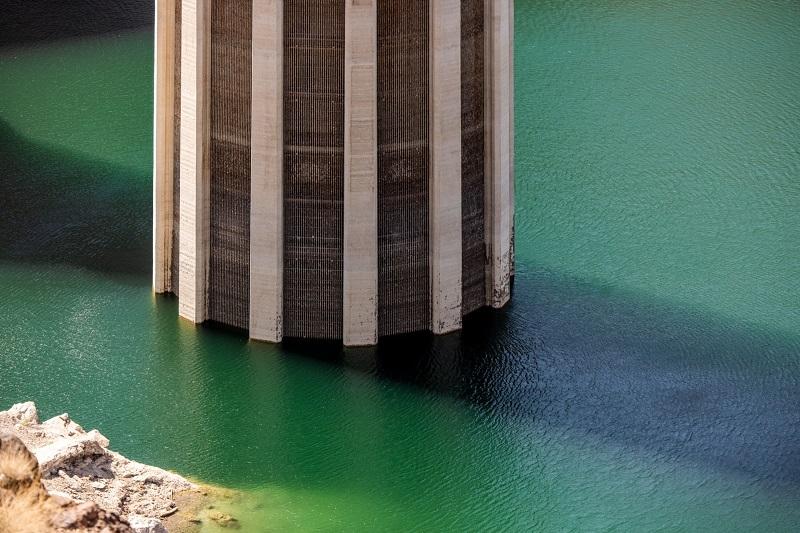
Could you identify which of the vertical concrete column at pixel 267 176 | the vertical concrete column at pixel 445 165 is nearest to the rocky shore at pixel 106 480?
the vertical concrete column at pixel 267 176

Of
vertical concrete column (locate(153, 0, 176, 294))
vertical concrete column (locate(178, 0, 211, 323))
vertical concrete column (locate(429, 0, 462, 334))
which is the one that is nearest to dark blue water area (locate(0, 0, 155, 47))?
vertical concrete column (locate(153, 0, 176, 294))

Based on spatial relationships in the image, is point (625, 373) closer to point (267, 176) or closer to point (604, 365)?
point (604, 365)

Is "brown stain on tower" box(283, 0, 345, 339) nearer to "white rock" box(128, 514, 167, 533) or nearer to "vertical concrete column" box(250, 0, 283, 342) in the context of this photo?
"vertical concrete column" box(250, 0, 283, 342)

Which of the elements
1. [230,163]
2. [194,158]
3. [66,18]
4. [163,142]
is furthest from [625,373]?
[66,18]

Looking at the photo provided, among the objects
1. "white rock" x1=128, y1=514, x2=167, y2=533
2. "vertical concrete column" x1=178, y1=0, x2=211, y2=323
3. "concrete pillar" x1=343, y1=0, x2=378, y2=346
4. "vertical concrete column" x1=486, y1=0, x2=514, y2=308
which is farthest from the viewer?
"vertical concrete column" x1=486, y1=0, x2=514, y2=308

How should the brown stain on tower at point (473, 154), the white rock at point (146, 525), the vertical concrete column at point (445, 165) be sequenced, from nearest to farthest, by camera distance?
the white rock at point (146, 525)
the vertical concrete column at point (445, 165)
the brown stain on tower at point (473, 154)

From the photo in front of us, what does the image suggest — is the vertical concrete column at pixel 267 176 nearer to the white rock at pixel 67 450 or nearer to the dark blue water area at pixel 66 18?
the white rock at pixel 67 450

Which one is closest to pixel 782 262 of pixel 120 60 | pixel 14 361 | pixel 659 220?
pixel 659 220
